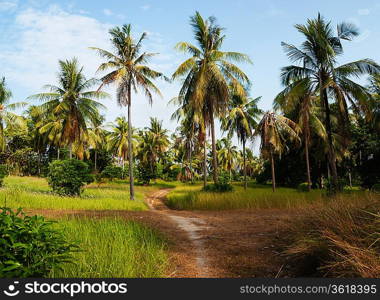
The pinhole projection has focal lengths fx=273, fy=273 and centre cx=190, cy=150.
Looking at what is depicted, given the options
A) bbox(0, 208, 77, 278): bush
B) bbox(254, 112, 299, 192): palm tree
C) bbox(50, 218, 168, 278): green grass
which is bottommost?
bbox(50, 218, 168, 278): green grass

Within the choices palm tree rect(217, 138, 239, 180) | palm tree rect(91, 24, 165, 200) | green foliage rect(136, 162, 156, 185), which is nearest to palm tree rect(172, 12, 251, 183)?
palm tree rect(91, 24, 165, 200)

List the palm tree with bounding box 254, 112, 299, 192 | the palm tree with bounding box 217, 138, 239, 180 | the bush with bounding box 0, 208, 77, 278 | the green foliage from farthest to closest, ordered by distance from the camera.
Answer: the palm tree with bounding box 217, 138, 239, 180
the green foliage
the palm tree with bounding box 254, 112, 299, 192
the bush with bounding box 0, 208, 77, 278

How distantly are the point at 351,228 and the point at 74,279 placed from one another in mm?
3858

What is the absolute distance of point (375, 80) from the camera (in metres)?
22.4

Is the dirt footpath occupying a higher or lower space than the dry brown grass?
lower

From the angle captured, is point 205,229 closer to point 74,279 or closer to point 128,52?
point 74,279

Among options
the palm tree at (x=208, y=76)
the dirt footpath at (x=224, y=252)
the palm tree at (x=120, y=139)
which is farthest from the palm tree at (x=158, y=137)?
the dirt footpath at (x=224, y=252)

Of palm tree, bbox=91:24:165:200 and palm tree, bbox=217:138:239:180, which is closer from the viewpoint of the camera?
palm tree, bbox=91:24:165:200

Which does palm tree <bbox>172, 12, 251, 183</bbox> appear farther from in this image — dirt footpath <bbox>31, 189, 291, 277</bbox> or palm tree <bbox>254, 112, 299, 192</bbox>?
dirt footpath <bbox>31, 189, 291, 277</bbox>

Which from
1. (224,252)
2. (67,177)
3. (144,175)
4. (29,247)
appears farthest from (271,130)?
(144,175)

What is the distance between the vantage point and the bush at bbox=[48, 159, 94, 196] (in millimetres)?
19125

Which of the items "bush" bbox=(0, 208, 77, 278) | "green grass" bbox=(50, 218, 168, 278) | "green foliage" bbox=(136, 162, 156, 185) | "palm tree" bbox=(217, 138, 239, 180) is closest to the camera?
"bush" bbox=(0, 208, 77, 278)

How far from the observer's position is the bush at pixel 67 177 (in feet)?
62.7

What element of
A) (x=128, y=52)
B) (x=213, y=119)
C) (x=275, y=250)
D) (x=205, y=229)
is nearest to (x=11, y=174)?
(x=128, y=52)
